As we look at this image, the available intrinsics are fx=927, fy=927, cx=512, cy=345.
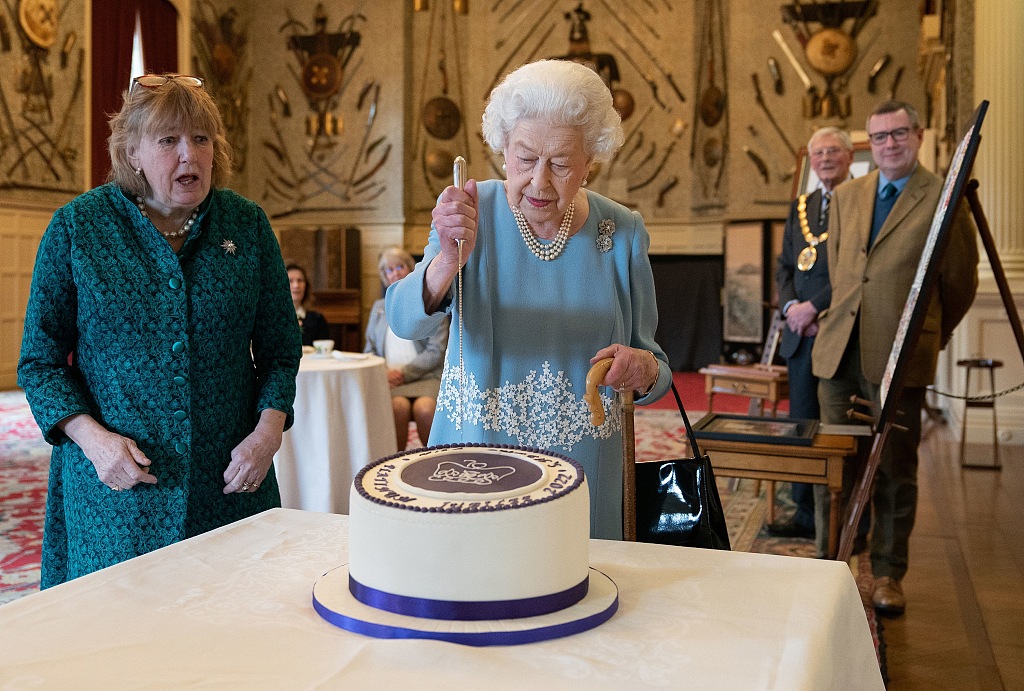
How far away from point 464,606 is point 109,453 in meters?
A: 0.99

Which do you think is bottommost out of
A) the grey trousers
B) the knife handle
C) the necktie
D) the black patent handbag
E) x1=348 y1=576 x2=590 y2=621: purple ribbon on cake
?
the grey trousers

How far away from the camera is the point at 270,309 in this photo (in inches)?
79.1

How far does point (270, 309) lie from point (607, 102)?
85 cm

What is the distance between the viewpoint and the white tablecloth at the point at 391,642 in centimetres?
89

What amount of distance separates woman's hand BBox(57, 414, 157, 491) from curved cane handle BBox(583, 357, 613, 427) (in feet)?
2.80

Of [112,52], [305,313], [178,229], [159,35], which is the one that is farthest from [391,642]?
[159,35]

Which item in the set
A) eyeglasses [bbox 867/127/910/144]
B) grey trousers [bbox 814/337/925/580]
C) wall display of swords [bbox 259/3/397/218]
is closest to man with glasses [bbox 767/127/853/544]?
grey trousers [bbox 814/337/925/580]

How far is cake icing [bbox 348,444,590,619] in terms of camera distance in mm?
977

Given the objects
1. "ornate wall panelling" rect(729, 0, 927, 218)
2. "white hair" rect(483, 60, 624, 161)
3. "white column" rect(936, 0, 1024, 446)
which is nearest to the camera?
"white hair" rect(483, 60, 624, 161)

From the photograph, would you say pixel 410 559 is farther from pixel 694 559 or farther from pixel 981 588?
pixel 981 588

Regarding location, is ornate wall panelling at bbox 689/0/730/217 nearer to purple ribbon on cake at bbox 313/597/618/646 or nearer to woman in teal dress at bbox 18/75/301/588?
woman in teal dress at bbox 18/75/301/588

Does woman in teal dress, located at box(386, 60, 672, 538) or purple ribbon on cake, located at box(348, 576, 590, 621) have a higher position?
woman in teal dress, located at box(386, 60, 672, 538)

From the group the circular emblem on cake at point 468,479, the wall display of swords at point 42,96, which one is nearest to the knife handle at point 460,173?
the circular emblem on cake at point 468,479

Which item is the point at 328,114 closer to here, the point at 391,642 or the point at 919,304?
the point at 919,304
